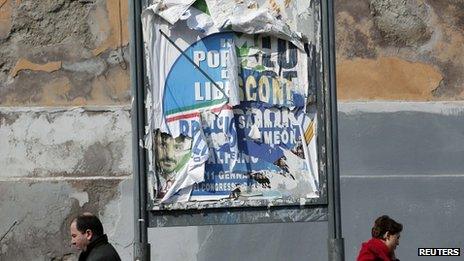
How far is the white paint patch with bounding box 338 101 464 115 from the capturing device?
8.70m

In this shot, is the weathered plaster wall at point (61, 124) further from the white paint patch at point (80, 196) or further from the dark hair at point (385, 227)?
the dark hair at point (385, 227)

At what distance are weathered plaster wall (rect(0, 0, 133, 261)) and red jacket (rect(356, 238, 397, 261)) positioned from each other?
284 cm

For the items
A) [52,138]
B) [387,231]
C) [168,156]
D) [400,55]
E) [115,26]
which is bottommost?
[387,231]

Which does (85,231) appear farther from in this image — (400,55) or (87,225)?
(400,55)

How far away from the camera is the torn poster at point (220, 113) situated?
19.1 feet

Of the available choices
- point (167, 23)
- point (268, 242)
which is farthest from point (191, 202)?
point (268, 242)

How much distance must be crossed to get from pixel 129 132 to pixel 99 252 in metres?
3.10

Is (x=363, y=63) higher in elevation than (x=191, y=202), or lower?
higher

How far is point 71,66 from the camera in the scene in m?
8.73

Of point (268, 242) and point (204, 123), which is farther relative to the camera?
point (268, 242)

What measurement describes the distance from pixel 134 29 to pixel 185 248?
3180 mm

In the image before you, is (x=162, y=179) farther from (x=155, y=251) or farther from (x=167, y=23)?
(x=155, y=251)

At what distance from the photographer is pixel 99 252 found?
570 cm

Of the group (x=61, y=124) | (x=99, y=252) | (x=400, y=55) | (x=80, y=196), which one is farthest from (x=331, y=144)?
(x=61, y=124)
